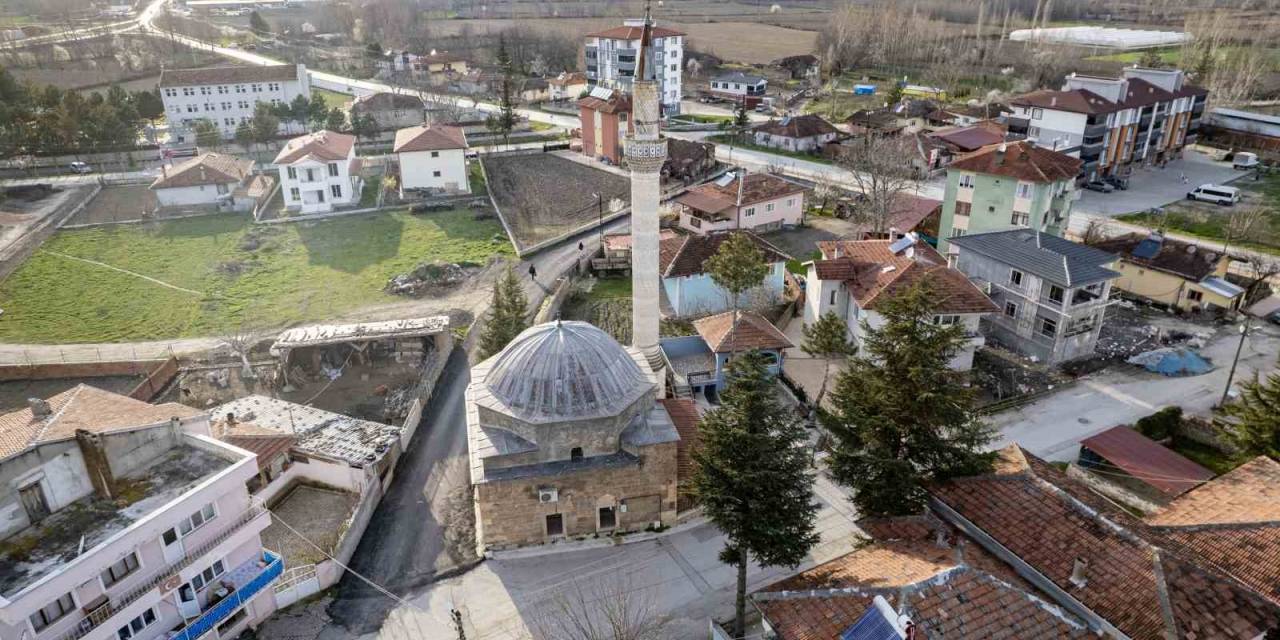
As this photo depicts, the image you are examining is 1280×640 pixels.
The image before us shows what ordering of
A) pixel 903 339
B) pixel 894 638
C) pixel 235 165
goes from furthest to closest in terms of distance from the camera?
pixel 235 165 < pixel 903 339 < pixel 894 638

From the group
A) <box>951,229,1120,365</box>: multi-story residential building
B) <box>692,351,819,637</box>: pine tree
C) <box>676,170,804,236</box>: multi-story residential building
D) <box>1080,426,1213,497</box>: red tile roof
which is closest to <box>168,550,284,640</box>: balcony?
<box>692,351,819,637</box>: pine tree

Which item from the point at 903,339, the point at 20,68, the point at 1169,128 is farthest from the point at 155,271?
the point at 1169,128

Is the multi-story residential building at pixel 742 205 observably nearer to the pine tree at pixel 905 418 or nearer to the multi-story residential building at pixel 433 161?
the multi-story residential building at pixel 433 161

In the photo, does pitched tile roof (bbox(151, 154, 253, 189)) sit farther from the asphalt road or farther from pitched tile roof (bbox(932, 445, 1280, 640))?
pitched tile roof (bbox(932, 445, 1280, 640))

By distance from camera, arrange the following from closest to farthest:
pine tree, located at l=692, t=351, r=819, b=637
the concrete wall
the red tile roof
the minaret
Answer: pine tree, located at l=692, t=351, r=819, b=637, the red tile roof, the minaret, the concrete wall

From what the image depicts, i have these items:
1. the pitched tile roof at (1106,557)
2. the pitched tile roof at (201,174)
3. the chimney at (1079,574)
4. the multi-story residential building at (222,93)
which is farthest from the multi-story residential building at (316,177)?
the chimney at (1079,574)

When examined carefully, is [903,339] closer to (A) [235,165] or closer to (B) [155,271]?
(B) [155,271]
